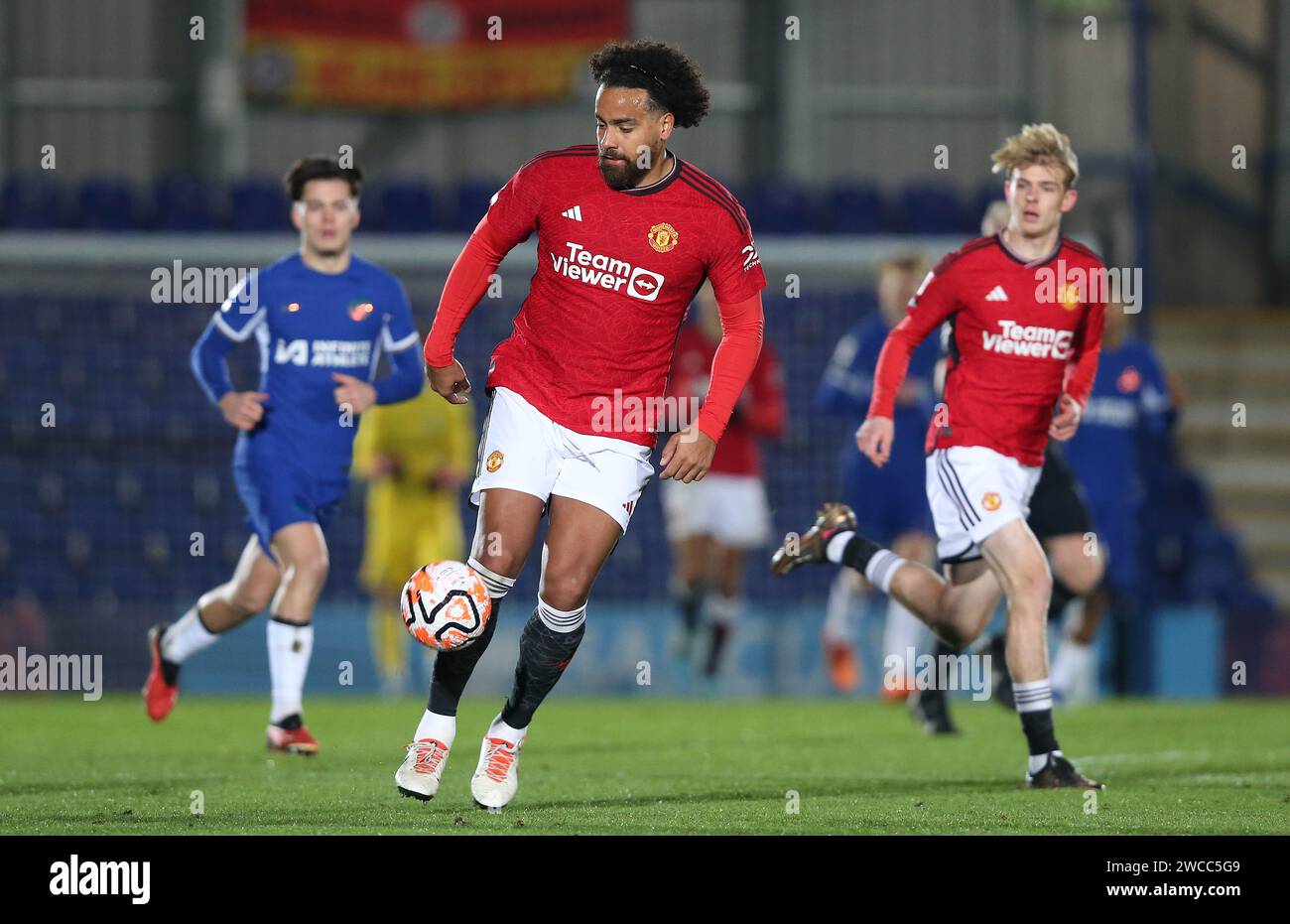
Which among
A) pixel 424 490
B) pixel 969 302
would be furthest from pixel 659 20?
pixel 969 302

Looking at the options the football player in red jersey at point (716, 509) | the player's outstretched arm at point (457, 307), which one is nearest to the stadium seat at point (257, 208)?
the football player in red jersey at point (716, 509)

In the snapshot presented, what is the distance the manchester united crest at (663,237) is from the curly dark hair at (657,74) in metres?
0.33

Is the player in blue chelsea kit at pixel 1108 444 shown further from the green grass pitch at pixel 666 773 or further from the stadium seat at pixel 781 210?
the stadium seat at pixel 781 210

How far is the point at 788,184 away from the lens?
1490 cm

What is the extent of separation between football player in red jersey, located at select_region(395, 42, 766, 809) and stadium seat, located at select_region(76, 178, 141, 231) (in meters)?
8.73

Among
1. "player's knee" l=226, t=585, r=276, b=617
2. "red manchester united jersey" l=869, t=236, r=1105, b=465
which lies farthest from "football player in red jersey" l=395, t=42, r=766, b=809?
"player's knee" l=226, t=585, r=276, b=617

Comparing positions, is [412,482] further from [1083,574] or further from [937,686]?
[1083,574]

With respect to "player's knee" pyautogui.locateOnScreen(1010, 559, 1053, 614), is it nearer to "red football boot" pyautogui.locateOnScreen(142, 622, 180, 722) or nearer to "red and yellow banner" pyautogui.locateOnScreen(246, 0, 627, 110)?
"red football boot" pyautogui.locateOnScreen(142, 622, 180, 722)

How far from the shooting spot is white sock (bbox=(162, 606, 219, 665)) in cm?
796

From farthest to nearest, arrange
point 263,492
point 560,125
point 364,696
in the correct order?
point 560,125, point 364,696, point 263,492

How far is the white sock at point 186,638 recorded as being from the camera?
7961mm

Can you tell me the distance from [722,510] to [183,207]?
4.61 metres
